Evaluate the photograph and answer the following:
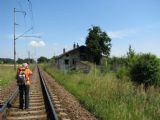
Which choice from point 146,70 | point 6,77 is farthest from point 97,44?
point 146,70

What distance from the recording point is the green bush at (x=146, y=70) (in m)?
22.3

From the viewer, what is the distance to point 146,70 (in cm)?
2253

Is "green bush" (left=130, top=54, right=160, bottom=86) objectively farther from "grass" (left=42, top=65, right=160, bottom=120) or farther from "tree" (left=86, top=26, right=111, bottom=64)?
"tree" (left=86, top=26, right=111, bottom=64)

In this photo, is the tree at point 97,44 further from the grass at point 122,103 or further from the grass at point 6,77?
the grass at point 122,103

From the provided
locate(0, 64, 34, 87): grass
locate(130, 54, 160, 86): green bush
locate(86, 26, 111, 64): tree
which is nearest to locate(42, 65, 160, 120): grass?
locate(130, 54, 160, 86): green bush

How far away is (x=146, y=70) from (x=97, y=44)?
47963 millimetres

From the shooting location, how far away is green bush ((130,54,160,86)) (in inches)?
879

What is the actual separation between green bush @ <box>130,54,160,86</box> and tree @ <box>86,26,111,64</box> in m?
46.9

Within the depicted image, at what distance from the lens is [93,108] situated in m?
12.4

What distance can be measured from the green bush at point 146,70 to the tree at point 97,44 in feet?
154

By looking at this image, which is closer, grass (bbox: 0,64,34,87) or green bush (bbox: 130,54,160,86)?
A: green bush (bbox: 130,54,160,86)

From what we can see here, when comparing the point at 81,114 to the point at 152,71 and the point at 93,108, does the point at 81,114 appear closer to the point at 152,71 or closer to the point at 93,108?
the point at 93,108

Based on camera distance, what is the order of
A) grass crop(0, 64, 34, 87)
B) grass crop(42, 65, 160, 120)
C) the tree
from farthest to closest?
the tree, grass crop(0, 64, 34, 87), grass crop(42, 65, 160, 120)

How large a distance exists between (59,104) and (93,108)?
2377 millimetres
